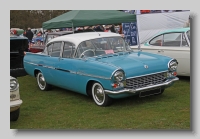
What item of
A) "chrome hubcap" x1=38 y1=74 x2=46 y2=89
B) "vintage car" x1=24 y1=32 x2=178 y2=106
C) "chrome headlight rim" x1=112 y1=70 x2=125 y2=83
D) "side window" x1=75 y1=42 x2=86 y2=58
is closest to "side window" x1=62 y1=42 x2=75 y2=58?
"vintage car" x1=24 y1=32 x2=178 y2=106

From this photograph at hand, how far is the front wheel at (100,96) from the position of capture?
5773 mm

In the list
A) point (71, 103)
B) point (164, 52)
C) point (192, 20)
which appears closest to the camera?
Answer: point (192, 20)

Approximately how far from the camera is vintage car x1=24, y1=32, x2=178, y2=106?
555cm

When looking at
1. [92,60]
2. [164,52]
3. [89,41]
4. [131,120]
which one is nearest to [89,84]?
[92,60]

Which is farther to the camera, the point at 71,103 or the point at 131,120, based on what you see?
the point at 71,103

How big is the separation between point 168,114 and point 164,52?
2.88 m

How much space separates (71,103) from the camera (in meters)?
6.38

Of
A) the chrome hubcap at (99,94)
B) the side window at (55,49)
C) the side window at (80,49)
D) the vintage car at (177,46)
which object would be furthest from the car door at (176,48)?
the chrome hubcap at (99,94)

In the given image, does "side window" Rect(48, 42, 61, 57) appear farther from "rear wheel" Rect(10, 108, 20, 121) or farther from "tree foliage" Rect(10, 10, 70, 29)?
"rear wheel" Rect(10, 108, 20, 121)

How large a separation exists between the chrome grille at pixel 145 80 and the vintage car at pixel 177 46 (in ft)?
5.48

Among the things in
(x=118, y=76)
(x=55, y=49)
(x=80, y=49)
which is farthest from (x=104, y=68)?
(x=55, y=49)

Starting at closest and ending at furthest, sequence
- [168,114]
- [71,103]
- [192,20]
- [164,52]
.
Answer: [192,20], [168,114], [71,103], [164,52]

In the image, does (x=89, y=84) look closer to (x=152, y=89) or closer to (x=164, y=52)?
(x=152, y=89)

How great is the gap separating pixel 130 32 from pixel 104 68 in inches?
276
